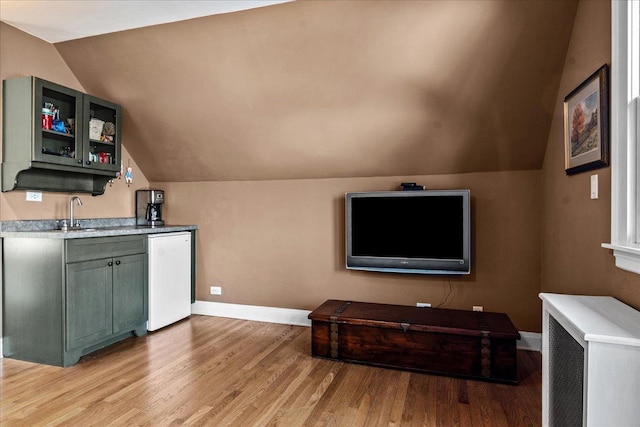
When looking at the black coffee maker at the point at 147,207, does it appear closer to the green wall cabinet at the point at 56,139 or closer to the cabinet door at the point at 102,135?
the green wall cabinet at the point at 56,139

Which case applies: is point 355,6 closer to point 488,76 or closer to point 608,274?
point 488,76

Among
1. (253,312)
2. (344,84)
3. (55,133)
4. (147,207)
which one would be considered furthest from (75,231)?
(344,84)

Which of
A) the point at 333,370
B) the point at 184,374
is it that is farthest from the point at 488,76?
the point at 184,374

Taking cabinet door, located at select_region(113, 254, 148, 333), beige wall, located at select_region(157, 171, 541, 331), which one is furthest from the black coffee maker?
cabinet door, located at select_region(113, 254, 148, 333)

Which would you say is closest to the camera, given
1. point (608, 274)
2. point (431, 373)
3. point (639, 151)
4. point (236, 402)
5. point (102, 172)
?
point (639, 151)

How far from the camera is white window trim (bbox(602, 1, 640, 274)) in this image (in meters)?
1.62

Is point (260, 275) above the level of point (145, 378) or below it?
above

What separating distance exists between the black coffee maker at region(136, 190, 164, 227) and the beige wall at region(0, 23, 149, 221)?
0.24 meters

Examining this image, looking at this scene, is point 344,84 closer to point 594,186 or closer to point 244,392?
point 594,186

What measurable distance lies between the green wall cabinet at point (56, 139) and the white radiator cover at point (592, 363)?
11.5 feet

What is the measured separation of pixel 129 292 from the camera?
329cm

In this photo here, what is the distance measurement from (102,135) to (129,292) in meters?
1.46

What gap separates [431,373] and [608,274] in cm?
132

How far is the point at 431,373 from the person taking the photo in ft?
8.84
